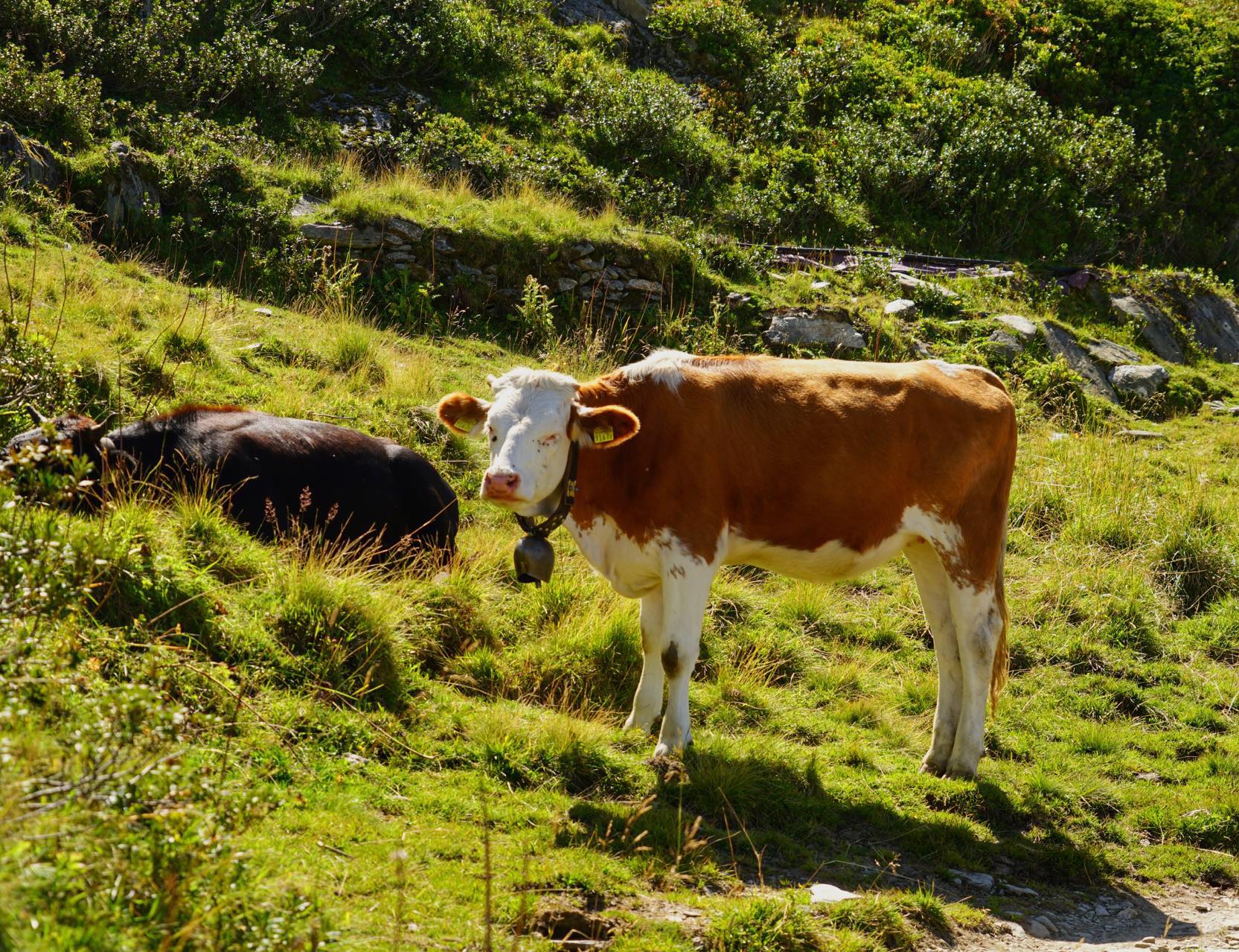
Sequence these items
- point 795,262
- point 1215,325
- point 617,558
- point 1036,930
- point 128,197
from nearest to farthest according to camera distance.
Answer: point 1036,930, point 617,558, point 128,197, point 795,262, point 1215,325

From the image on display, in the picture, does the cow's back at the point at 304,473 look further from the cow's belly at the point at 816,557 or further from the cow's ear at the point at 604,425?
the cow's belly at the point at 816,557

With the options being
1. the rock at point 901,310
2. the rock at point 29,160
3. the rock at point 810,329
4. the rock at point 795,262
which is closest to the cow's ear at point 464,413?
the rock at point 810,329

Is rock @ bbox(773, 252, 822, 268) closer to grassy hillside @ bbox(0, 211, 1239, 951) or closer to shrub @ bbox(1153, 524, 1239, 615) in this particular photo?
grassy hillside @ bbox(0, 211, 1239, 951)

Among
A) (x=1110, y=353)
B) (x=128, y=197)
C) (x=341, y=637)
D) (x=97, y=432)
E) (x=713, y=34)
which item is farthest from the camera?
(x=713, y=34)

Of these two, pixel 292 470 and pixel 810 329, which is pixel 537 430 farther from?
pixel 810 329

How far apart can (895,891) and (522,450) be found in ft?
9.96

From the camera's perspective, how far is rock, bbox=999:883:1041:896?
21.0 feet

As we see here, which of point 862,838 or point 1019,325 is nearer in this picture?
point 862,838

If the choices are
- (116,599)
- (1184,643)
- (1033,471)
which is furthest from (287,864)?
(1033,471)

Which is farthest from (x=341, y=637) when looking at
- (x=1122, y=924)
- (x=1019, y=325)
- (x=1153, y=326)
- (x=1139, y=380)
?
(x=1153, y=326)

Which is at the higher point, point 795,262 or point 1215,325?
point 1215,325

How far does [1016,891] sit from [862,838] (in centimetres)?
87

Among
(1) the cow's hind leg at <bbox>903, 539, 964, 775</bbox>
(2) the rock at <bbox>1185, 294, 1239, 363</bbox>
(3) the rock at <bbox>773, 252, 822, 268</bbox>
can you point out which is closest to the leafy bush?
(3) the rock at <bbox>773, 252, 822, 268</bbox>

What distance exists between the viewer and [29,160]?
13.5 metres
